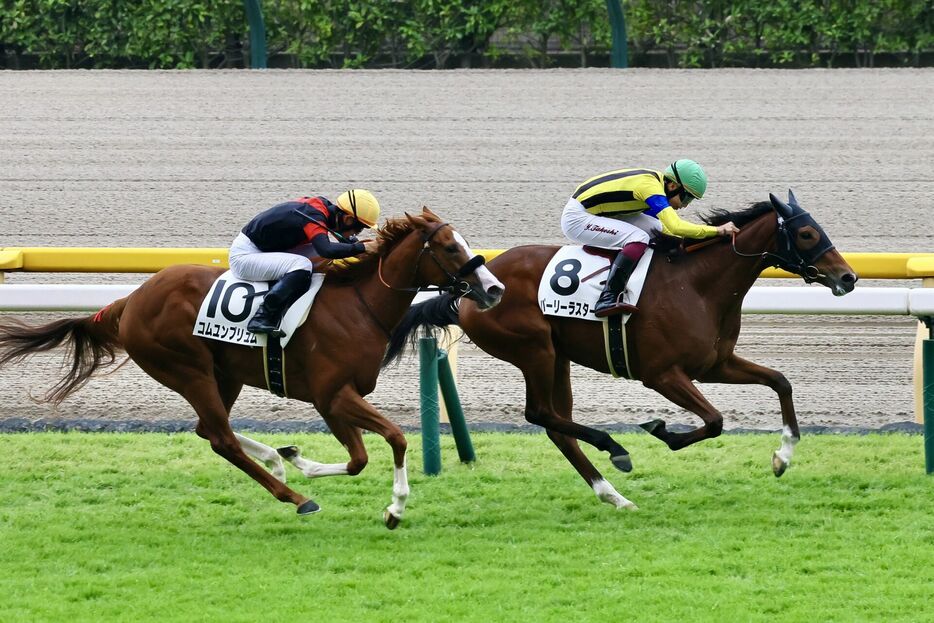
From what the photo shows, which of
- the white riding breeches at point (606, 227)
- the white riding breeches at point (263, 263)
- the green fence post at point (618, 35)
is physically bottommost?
the white riding breeches at point (263, 263)

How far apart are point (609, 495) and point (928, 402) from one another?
63.9 inches

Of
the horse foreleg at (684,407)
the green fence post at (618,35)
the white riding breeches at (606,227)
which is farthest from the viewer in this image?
the green fence post at (618,35)

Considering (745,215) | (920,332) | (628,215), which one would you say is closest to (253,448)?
(628,215)

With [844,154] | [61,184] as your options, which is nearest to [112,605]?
[61,184]

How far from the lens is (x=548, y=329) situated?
7.14 meters

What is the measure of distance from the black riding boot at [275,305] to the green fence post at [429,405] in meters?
0.81

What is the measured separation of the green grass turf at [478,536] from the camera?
5285 millimetres

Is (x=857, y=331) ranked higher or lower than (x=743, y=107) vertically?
lower

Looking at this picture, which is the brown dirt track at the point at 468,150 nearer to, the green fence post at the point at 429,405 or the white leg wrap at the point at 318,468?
the green fence post at the point at 429,405

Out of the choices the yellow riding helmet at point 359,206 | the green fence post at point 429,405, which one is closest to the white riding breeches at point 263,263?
the yellow riding helmet at point 359,206

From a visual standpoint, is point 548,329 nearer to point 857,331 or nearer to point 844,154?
point 857,331

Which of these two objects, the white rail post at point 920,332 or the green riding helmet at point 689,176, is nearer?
the green riding helmet at point 689,176

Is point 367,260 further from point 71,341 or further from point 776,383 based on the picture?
point 776,383

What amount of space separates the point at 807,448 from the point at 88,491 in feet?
11.9
